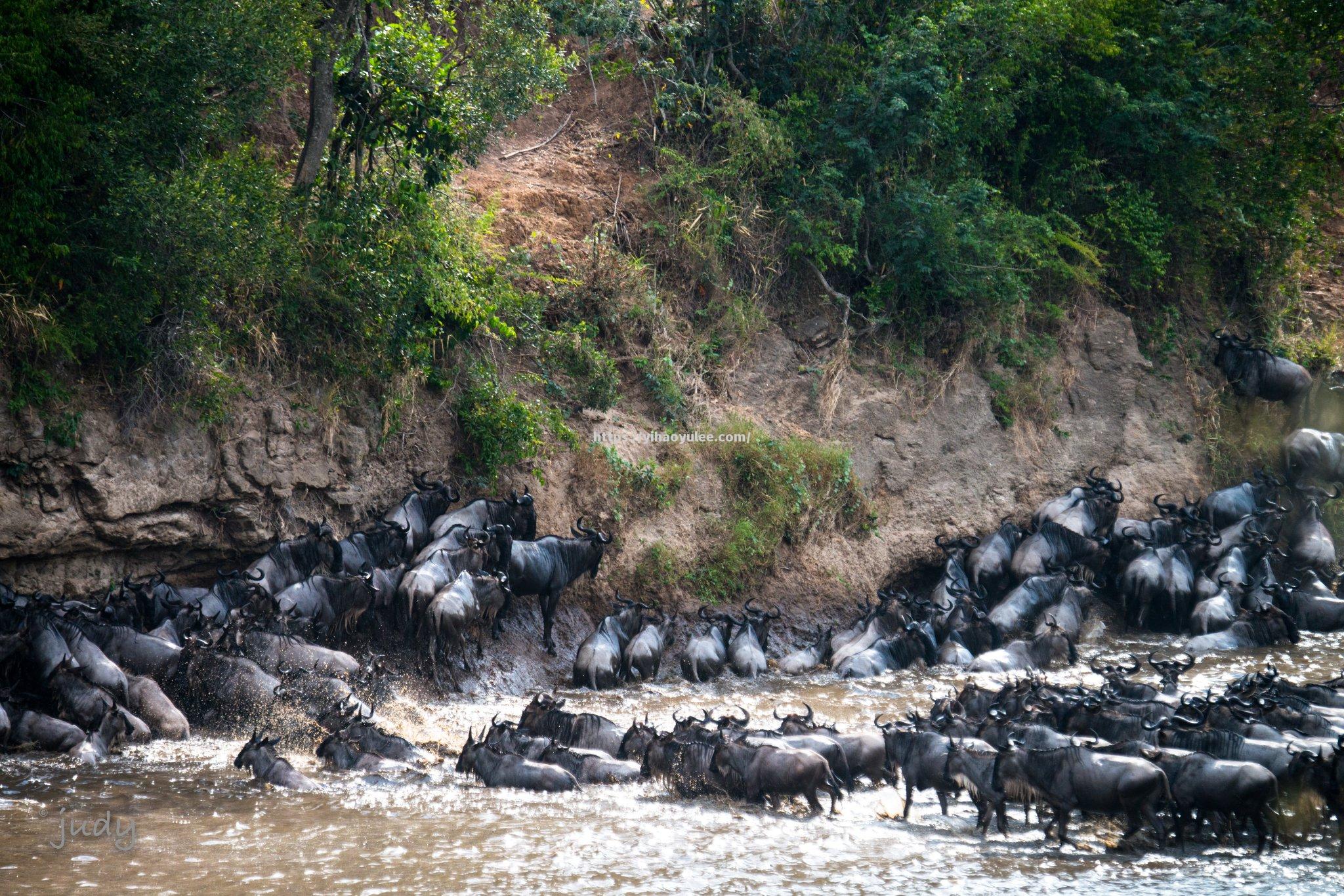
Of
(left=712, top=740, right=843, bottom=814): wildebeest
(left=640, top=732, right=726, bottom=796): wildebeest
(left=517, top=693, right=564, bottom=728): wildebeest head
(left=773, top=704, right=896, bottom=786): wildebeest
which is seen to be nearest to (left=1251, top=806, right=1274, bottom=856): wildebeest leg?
(left=773, top=704, right=896, bottom=786): wildebeest

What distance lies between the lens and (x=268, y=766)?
7.70 m

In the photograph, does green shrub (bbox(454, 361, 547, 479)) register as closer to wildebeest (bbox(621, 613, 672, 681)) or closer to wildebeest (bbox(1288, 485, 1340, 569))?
wildebeest (bbox(621, 613, 672, 681))

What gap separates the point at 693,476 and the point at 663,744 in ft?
18.1

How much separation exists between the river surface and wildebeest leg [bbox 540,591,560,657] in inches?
127

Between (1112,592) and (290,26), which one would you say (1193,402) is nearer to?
(1112,592)

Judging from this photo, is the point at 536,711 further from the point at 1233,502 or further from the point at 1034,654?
the point at 1233,502

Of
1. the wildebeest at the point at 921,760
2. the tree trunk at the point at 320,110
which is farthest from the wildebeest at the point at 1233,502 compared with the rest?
the tree trunk at the point at 320,110

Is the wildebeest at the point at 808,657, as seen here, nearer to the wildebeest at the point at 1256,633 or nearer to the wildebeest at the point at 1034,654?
the wildebeest at the point at 1034,654

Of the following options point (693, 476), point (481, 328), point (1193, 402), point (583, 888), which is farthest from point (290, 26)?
point (1193, 402)

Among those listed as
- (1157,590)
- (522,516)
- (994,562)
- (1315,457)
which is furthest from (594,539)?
(1315,457)

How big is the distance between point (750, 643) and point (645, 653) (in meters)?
1.21

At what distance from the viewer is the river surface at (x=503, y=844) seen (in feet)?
20.4

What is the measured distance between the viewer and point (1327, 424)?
58.0 ft

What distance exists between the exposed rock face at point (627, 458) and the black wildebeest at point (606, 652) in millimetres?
764
